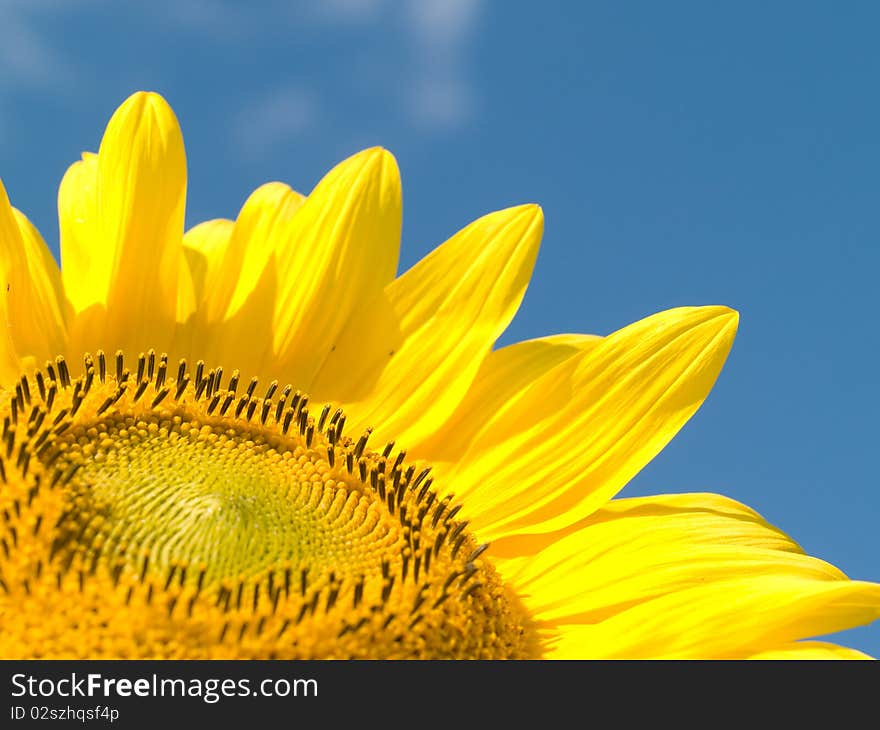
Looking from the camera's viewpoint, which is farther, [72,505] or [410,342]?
[410,342]

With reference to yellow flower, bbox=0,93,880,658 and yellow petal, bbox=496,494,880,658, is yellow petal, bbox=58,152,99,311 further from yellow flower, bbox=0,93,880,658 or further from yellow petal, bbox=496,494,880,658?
yellow petal, bbox=496,494,880,658

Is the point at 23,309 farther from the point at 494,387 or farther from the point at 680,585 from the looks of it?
the point at 680,585

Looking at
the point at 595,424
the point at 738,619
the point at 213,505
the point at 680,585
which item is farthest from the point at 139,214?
the point at 738,619

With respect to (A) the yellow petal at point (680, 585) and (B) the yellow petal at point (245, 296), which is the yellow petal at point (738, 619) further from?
(B) the yellow petal at point (245, 296)
